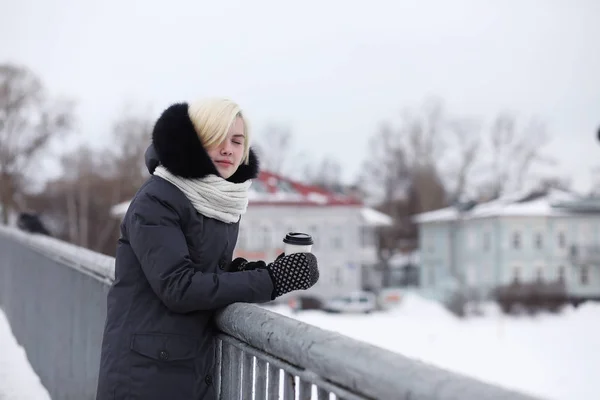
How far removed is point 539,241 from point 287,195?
20009mm

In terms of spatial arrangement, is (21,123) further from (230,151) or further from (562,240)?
(230,151)

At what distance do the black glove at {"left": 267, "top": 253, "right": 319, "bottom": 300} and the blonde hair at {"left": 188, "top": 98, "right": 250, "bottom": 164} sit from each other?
44 cm

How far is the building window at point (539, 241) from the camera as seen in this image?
63.7 m

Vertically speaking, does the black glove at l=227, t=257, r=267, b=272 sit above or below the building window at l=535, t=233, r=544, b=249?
above

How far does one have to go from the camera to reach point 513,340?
53.5 meters

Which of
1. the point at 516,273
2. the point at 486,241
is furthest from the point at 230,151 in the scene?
the point at 486,241

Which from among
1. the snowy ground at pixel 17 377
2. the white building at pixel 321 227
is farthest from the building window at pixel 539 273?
the snowy ground at pixel 17 377

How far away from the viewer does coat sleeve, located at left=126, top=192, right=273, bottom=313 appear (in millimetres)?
2369

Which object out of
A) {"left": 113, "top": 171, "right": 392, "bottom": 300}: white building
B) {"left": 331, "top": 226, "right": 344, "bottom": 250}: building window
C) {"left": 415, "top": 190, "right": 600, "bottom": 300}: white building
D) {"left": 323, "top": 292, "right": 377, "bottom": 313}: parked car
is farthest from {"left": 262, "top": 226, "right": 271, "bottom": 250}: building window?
{"left": 415, "top": 190, "right": 600, "bottom": 300}: white building

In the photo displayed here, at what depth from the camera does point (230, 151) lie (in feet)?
8.64

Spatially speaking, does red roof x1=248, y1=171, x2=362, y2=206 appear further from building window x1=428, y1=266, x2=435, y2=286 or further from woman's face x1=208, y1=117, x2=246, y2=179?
woman's face x1=208, y1=117, x2=246, y2=179

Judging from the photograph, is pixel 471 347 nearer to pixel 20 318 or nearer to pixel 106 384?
pixel 20 318

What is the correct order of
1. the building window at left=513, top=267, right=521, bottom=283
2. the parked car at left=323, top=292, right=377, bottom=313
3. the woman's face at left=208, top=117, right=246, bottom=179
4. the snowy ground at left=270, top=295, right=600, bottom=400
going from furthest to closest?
the building window at left=513, top=267, right=521, bottom=283 < the parked car at left=323, top=292, right=377, bottom=313 < the snowy ground at left=270, top=295, right=600, bottom=400 < the woman's face at left=208, top=117, right=246, bottom=179

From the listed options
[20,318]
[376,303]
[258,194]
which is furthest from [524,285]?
[20,318]
